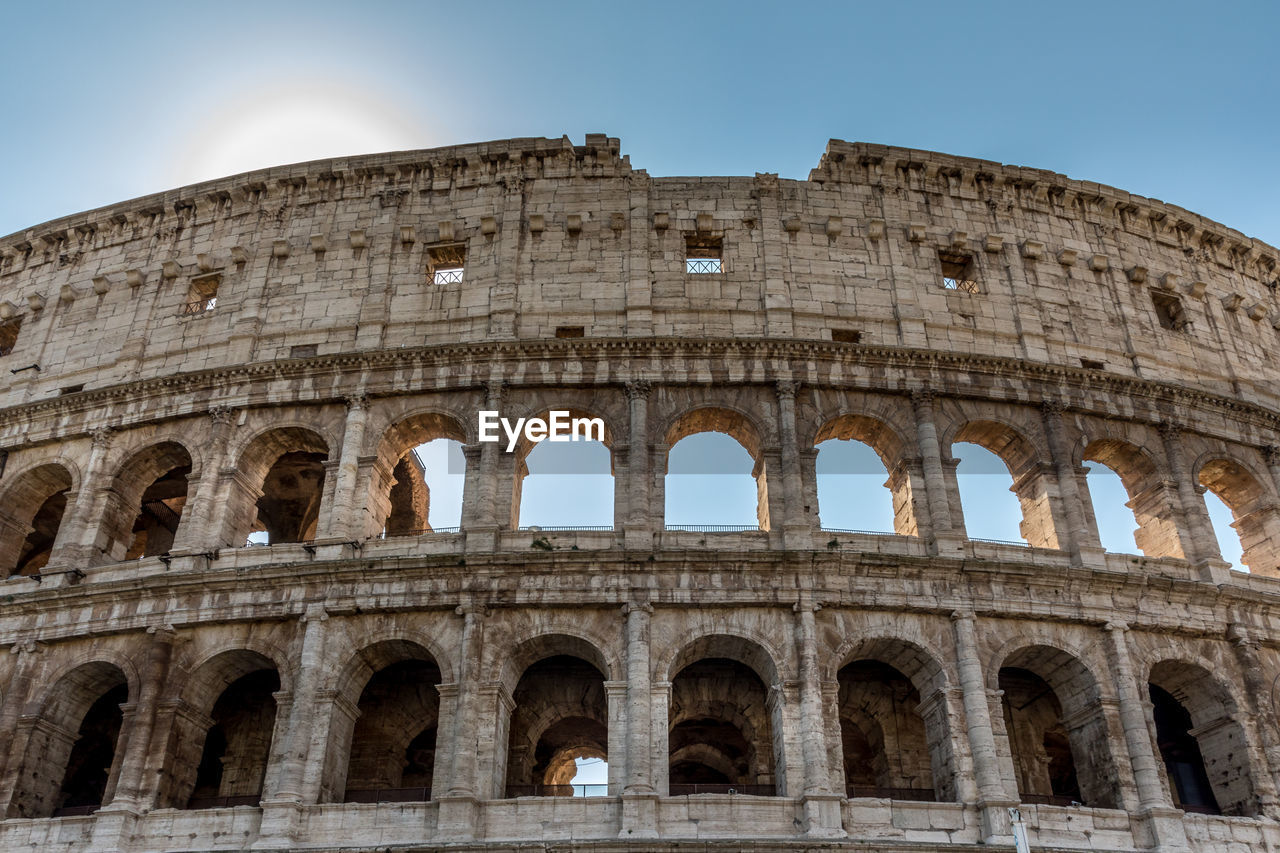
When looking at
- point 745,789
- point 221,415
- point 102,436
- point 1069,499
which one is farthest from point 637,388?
point 102,436

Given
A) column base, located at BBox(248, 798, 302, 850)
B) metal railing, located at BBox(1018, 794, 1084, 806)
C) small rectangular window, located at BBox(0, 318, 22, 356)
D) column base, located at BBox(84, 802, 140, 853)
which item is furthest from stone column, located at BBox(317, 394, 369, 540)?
metal railing, located at BBox(1018, 794, 1084, 806)

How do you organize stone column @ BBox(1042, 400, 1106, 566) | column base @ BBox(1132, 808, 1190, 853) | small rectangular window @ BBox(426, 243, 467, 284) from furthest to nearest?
small rectangular window @ BBox(426, 243, 467, 284), stone column @ BBox(1042, 400, 1106, 566), column base @ BBox(1132, 808, 1190, 853)

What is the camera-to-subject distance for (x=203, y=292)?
2388 cm

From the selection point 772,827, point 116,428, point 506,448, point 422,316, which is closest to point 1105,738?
point 772,827

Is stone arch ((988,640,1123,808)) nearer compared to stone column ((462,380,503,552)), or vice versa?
stone arch ((988,640,1123,808))

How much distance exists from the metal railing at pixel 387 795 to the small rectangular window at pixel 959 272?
14.6m

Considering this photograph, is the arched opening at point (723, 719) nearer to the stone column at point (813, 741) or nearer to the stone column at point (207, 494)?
the stone column at point (813, 741)

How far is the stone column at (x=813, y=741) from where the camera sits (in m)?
15.4

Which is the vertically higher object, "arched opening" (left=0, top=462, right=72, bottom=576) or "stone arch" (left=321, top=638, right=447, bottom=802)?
"arched opening" (left=0, top=462, right=72, bottom=576)

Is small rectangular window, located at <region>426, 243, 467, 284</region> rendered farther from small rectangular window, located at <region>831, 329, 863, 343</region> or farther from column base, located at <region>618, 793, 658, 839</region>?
column base, located at <region>618, 793, 658, 839</region>

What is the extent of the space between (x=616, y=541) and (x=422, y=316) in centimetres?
684

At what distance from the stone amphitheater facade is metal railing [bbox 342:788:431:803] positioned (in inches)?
8.4

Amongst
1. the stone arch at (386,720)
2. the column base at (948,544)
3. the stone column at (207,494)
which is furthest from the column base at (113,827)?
the column base at (948,544)

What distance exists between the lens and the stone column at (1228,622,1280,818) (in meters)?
17.0
